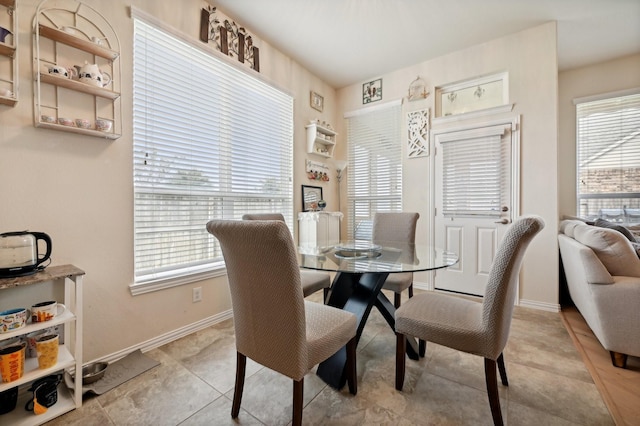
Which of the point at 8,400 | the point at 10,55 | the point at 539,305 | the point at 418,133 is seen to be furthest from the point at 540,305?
the point at 10,55

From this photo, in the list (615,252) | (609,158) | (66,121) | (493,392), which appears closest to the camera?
(493,392)

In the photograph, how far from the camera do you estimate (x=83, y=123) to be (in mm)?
1577

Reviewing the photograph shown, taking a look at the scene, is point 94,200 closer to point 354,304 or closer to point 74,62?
point 74,62

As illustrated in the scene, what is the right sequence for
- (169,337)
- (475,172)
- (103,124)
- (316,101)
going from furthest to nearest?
1. (316,101)
2. (475,172)
3. (169,337)
4. (103,124)

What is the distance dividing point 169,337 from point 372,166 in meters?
3.04

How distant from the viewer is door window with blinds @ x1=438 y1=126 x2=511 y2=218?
113 inches

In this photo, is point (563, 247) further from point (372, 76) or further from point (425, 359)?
point (372, 76)

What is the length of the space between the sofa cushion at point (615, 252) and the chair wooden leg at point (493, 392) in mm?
1358

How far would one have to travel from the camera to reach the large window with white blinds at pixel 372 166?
3566mm

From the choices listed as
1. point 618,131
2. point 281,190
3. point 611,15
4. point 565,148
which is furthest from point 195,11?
point 618,131

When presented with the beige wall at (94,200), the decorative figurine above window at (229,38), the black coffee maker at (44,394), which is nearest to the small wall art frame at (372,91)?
the decorative figurine above window at (229,38)

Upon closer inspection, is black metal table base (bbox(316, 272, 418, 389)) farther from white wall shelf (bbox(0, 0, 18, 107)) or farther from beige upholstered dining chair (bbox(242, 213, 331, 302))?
white wall shelf (bbox(0, 0, 18, 107))

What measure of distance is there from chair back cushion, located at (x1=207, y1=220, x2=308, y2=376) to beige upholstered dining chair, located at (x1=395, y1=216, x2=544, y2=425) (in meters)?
0.65

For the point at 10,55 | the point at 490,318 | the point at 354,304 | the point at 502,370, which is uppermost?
the point at 10,55
